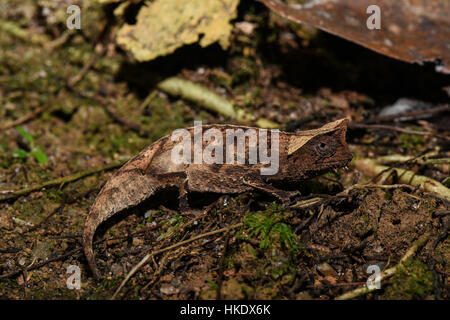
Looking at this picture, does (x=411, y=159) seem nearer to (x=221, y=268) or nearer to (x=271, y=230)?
(x=271, y=230)

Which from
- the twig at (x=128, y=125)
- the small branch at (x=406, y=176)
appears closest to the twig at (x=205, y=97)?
the twig at (x=128, y=125)

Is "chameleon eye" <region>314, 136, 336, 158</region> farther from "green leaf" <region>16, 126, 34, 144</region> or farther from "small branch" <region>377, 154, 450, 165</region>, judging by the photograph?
"green leaf" <region>16, 126, 34, 144</region>

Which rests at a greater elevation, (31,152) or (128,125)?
(128,125)

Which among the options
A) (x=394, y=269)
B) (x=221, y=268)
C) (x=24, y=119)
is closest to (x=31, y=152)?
(x=24, y=119)

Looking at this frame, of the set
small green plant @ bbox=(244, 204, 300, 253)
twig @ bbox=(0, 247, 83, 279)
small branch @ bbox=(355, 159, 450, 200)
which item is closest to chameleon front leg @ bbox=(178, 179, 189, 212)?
small green plant @ bbox=(244, 204, 300, 253)
